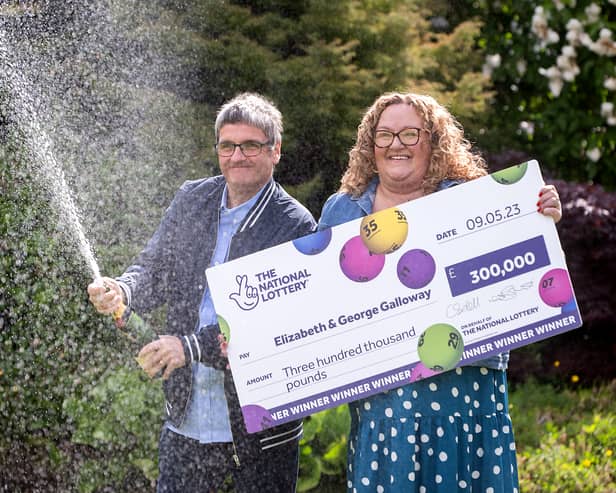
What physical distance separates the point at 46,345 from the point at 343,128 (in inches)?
89.8

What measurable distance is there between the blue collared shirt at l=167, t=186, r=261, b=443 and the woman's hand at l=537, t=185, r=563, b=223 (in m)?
0.90

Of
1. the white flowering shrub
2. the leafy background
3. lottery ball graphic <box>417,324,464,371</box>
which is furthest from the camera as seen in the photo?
the white flowering shrub

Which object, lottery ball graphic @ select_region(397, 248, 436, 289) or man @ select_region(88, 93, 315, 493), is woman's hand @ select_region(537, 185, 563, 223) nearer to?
lottery ball graphic @ select_region(397, 248, 436, 289)

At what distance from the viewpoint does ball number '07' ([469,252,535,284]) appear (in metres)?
2.62

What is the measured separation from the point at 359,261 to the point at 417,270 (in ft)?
0.60

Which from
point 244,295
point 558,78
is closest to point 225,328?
point 244,295

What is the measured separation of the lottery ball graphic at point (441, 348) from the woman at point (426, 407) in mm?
64

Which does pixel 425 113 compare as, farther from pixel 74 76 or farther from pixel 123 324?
pixel 74 76

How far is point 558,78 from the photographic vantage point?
6676 millimetres

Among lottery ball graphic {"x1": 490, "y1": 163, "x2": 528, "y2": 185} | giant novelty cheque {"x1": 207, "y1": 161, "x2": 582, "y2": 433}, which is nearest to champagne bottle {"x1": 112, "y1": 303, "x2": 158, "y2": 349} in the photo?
giant novelty cheque {"x1": 207, "y1": 161, "x2": 582, "y2": 433}

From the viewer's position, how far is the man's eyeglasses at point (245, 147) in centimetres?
270

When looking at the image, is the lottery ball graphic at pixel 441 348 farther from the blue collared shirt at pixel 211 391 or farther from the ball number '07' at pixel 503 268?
the blue collared shirt at pixel 211 391

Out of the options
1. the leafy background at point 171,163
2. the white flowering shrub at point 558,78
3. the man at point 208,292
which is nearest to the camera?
the man at point 208,292

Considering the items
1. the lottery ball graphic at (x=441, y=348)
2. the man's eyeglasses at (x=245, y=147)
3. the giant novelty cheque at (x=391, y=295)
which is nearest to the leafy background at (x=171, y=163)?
the giant novelty cheque at (x=391, y=295)
